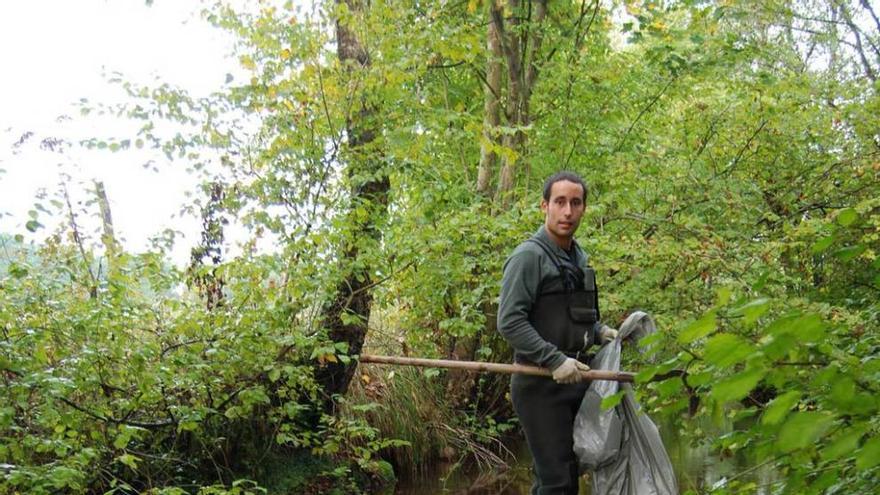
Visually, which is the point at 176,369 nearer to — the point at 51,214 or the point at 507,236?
the point at 51,214

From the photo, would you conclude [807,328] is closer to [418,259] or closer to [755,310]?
[755,310]

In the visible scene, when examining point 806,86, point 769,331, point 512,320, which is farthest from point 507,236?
point 769,331

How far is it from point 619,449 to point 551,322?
656mm

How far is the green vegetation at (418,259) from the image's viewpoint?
434cm

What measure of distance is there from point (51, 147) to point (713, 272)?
5350 millimetres

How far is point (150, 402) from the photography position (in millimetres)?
5508

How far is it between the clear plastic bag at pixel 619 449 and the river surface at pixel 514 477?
12.5 ft

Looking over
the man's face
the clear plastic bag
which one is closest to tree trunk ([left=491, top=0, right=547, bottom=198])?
the man's face

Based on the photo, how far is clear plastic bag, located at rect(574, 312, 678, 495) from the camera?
3791 mm

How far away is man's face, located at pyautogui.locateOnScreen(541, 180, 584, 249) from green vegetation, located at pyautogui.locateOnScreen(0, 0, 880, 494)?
869 mm

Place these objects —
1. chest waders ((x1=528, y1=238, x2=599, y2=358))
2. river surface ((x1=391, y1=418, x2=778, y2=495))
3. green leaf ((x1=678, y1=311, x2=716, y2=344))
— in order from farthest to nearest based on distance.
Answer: river surface ((x1=391, y1=418, x2=778, y2=495)) < chest waders ((x1=528, y1=238, x2=599, y2=358)) < green leaf ((x1=678, y1=311, x2=716, y2=344))

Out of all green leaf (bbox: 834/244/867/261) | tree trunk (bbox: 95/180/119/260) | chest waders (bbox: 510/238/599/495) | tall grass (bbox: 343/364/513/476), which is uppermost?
tree trunk (bbox: 95/180/119/260)

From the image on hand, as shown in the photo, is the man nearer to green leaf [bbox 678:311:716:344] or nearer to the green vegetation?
the green vegetation

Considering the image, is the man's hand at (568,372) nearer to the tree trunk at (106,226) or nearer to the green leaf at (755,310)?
the green leaf at (755,310)
